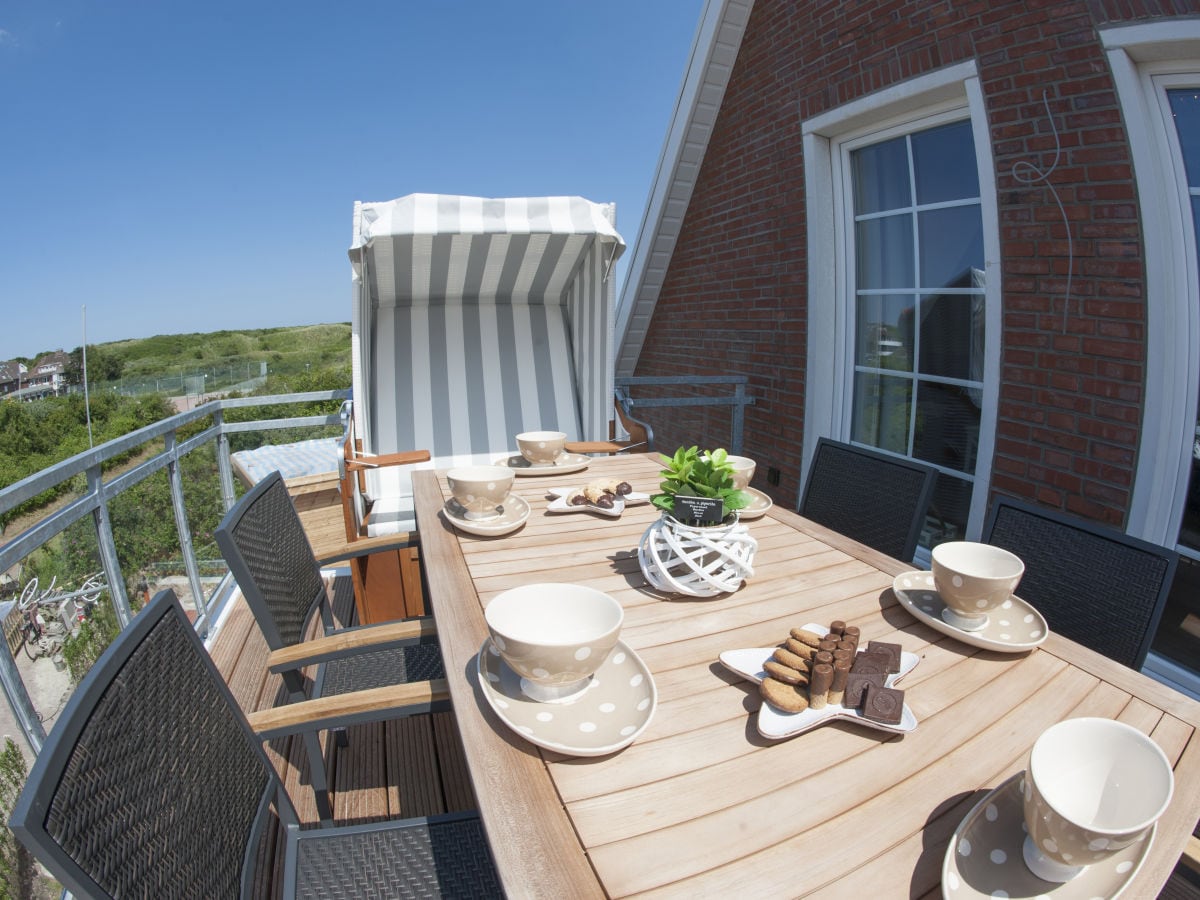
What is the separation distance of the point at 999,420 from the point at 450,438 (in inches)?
118

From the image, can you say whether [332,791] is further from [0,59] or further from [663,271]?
[0,59]

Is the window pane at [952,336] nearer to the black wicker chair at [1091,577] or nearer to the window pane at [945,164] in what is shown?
the window pane at [945,164]

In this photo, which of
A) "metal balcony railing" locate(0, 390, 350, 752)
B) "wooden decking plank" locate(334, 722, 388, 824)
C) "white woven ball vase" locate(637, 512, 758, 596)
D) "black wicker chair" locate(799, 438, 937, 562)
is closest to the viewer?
"white woven ball vase" locate(637, 512, 758, 596)

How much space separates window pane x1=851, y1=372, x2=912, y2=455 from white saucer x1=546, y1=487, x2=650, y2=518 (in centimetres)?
203

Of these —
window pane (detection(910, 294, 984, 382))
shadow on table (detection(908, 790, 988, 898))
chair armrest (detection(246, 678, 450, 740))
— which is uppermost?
window pane (detection(910, 294, 984, 382))

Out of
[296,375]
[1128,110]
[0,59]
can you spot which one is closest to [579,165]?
[1128,110]

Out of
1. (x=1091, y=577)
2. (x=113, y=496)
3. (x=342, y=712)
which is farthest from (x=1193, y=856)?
(x=113, y=496)

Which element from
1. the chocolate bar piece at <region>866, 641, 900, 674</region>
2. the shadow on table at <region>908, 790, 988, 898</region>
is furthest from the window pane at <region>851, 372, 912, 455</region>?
the shadow on table at <region>908, 790, 988, 898</region>

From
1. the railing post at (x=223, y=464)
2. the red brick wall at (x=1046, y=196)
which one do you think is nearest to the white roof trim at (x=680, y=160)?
the red brick wall at (x=1046, y=196)

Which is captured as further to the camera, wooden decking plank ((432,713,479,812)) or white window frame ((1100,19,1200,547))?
white window frame ((1100,19,1200,547))

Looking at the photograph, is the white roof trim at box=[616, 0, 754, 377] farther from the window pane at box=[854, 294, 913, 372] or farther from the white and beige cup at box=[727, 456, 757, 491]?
the white and beige cup at box=[727, 456, 757, 491]

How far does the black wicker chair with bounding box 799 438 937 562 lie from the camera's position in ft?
Answer: 6.50

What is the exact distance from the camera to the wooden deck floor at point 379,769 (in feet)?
5.47

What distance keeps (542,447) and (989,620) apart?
5.19ft
